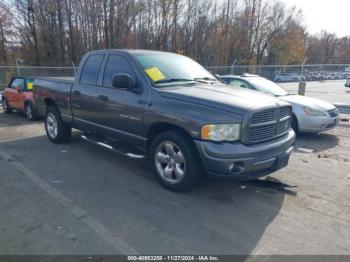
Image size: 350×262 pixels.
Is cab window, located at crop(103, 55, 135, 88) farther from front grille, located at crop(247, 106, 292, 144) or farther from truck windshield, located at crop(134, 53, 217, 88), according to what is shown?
front grille, located at crop(247, 106, 292, 144)

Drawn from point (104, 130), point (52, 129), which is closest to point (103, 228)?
point (104, 130)

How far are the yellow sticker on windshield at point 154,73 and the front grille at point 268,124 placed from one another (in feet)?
5.39

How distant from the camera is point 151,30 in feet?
125

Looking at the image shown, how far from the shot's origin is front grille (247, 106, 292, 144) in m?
3.81

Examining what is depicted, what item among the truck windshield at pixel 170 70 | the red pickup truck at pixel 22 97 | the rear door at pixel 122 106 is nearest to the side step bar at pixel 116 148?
the rear door at pixel 122 106

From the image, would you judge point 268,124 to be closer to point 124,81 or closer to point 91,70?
point 124,81

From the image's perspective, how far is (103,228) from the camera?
3.37m

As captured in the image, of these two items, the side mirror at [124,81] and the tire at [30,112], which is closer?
the side mirror at [124,81]

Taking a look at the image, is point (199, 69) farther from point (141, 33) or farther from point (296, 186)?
point (141, 33)

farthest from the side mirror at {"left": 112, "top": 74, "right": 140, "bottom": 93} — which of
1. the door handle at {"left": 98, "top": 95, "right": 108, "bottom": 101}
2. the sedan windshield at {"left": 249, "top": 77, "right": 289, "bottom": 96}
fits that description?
Result: the sedan windshield at {"left": 249, "top": 77, "right": 289, "bottom": 96}

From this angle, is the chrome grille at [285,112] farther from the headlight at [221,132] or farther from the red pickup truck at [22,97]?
the red pickup truck at [22,97]

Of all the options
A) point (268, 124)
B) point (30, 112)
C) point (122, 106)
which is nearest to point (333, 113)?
point (268, 124)

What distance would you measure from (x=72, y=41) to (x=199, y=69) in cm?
3080

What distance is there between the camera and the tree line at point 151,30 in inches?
1257
